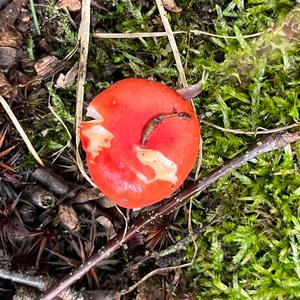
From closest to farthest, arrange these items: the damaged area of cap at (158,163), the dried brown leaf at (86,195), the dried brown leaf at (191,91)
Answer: the damaged area of cap at (158,163), the dried brown leaf at (191,91), the dried brown leaf at (86,195)

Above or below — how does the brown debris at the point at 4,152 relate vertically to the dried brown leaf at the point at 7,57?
below

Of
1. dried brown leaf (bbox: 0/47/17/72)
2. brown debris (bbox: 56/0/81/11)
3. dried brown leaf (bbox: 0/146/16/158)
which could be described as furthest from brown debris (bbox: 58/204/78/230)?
brown debris (bbox: 56/0/81/11)

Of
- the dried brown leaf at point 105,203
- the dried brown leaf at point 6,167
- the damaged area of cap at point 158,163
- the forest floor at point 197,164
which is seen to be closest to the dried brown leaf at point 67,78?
the forest floor at point 197,164

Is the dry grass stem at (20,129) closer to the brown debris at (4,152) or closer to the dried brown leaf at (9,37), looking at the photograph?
the brown debris at (4,152)

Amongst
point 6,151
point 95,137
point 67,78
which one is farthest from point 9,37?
point 95,137

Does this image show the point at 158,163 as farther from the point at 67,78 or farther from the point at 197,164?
the point at 67,78

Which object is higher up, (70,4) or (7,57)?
(70,4)

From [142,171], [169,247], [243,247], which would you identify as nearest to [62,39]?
[142,171]

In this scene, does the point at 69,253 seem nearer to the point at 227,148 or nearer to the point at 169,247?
the point at 169,247
